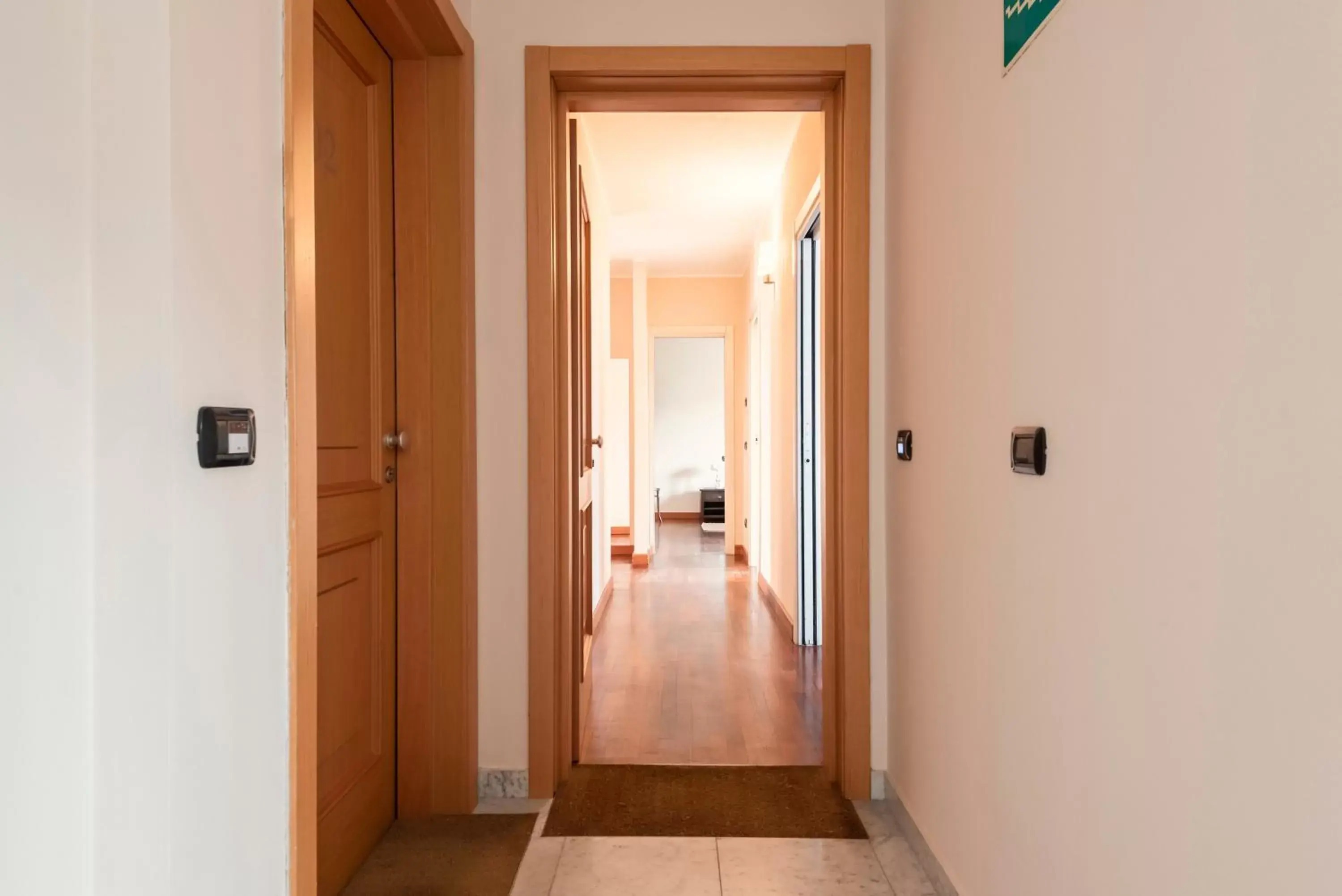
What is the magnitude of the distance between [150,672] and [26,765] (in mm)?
163

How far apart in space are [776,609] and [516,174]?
338 centimetres

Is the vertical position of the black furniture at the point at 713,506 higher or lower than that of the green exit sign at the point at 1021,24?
lower

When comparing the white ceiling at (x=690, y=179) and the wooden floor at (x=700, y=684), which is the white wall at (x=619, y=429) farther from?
the wooden floor at (x=700, y=684)

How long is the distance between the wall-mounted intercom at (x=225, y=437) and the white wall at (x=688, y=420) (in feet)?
36.2

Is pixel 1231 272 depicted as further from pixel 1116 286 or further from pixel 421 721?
pixel 421 721

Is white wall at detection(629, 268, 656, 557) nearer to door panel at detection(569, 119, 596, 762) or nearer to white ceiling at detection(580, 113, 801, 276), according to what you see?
white ceiling at detection(580, 113, 801, 276)

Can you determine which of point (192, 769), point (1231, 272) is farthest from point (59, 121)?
point (1231, 272)

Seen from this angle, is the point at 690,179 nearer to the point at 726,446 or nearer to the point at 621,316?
the point at 621,316

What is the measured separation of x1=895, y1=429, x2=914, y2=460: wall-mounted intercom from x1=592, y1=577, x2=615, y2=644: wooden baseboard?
247cm

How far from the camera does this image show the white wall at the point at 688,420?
1223cm

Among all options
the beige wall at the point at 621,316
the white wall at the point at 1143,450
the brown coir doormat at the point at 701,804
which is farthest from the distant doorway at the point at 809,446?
the beige wall at the point at 621,316

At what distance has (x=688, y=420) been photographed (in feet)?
40.5

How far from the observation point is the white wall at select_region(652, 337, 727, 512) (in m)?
12.2

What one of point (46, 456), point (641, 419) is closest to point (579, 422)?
point (46, 456)
